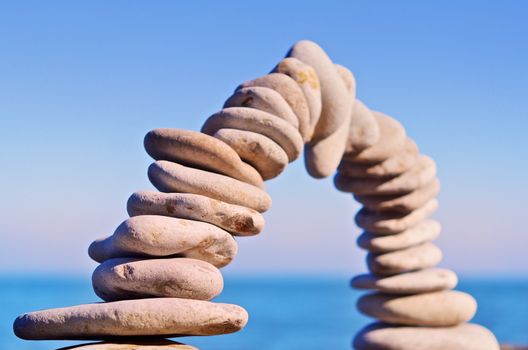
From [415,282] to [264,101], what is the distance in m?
1.81

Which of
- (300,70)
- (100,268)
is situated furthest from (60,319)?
A: (300,70)

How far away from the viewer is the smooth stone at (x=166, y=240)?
242 cm

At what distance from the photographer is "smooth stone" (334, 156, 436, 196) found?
443 cm

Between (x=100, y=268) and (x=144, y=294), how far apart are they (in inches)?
7.4

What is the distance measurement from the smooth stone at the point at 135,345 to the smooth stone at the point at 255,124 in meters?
0.91

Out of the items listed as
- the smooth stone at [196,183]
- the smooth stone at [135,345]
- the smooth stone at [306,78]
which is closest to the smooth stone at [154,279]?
the smooth stone at [135,345]

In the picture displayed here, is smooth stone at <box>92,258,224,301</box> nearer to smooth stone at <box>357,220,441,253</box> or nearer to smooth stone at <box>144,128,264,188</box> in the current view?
smooth stone at <box>144,128,264,188</box>

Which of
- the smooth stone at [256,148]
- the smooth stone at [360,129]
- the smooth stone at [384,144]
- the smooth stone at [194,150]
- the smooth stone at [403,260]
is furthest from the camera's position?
the smooth stone at [403,260]

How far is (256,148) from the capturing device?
2.90 m

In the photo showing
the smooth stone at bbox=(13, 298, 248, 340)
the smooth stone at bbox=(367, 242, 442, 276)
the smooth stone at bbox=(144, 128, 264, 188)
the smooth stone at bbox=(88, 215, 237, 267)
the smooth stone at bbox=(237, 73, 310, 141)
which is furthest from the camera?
the smooth stone at bbox=(367, 242, 442, 276)

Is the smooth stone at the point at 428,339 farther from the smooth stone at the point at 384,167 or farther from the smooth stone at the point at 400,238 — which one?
the smooth stone at the point at 384,167

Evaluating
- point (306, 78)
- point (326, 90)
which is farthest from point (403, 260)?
point (306, 78)

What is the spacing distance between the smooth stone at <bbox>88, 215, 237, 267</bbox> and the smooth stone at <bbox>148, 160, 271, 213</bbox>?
0.42 ft

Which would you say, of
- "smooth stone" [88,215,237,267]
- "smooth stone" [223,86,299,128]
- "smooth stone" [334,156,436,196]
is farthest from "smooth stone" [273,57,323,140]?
"smooth stone" [334,156,436,196]
